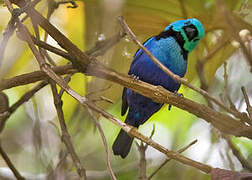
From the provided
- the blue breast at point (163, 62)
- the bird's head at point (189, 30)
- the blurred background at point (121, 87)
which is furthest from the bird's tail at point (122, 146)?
the bird's head at point (189, 30)

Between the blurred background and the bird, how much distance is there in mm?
138

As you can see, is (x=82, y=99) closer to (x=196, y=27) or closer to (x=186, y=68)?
(x=196, y=27)

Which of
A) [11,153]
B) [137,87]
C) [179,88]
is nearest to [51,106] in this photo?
[11,153]

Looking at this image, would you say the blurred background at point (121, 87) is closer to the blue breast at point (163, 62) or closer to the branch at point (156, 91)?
the blue breast at point (163, 62)

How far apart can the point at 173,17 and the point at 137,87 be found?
96 centimetres

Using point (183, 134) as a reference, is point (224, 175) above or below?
above

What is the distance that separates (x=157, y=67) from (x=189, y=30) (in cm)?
36

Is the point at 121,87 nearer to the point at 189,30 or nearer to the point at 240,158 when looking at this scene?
the point at 189,30

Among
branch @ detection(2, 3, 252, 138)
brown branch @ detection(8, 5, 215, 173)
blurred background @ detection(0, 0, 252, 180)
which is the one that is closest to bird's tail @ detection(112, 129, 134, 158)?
blurred background @ detection(0, 0, 252, 180)

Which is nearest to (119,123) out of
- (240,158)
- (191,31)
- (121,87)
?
(240,158)

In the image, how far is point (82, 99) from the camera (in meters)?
1.65

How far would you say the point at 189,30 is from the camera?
3133mm

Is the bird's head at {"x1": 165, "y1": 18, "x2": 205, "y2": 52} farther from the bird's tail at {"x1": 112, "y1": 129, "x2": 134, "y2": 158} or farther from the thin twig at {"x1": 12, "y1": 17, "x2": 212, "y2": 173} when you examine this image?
the thin twig at {"x1": 12, "y1": 17, "x2": 212, "y2": 173}

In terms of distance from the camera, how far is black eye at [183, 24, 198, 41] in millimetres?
3009
